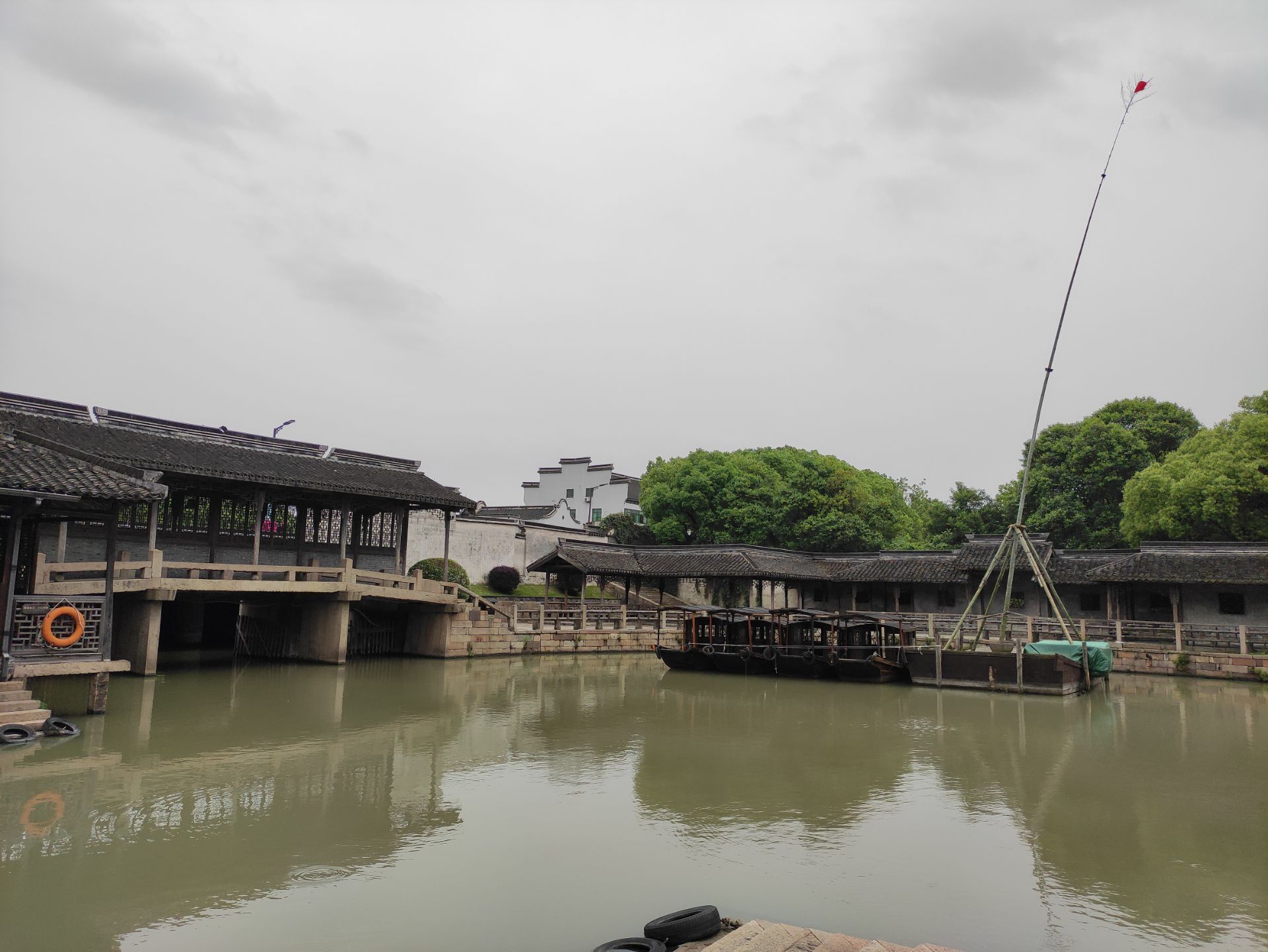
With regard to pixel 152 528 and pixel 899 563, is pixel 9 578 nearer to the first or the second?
pixel 152 528

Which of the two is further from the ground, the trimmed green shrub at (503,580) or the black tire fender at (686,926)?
the trimmed green shrub at (503,580)

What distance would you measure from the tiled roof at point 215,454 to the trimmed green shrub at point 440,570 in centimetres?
535

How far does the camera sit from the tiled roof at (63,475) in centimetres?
1146

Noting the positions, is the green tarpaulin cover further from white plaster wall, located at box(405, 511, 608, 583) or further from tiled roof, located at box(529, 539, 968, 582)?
white plaster wall, located at box(405, 511, 608, 583)

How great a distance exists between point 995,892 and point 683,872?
2469 mm

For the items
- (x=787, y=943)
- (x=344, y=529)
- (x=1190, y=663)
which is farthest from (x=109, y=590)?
(x=1190, y=663)

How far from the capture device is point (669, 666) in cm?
2505

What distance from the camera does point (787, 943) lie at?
5.22 m

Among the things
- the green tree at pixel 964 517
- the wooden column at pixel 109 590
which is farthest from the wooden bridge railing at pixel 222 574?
the green tree at pixel 964 517

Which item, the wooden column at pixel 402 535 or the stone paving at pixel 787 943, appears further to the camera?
the wooden column at pixel 402 535

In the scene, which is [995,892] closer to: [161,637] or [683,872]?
[683,872]

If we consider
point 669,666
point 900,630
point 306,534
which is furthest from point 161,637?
point 900,630

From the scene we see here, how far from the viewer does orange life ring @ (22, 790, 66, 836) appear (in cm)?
776

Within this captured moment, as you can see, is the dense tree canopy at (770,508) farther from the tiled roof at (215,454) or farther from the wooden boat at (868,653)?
the tiled roof at (215,454)
